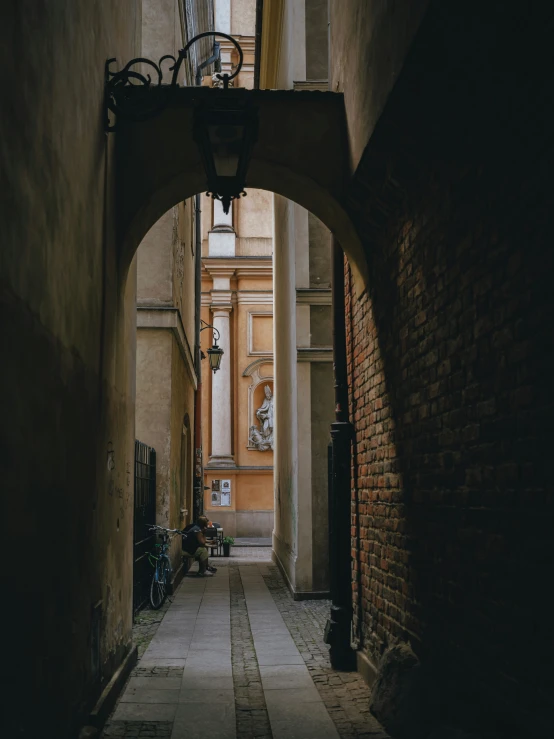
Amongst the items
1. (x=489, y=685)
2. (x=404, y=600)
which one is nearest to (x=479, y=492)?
(x=489, y=685)

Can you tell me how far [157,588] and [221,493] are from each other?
17.4 m

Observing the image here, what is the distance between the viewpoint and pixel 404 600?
5.64m

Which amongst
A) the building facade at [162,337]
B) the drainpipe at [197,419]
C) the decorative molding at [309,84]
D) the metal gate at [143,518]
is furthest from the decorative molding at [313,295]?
the drainpipe at [197,419]

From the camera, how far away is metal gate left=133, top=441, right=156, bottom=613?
1005 centimetres

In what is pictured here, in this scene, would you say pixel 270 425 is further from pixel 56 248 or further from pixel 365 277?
pixel 56 248

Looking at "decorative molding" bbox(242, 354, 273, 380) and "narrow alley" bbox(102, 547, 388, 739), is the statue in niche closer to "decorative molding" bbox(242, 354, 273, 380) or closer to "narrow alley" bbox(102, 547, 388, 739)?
"decorative molding" bbox(242, 354, 273, 380)

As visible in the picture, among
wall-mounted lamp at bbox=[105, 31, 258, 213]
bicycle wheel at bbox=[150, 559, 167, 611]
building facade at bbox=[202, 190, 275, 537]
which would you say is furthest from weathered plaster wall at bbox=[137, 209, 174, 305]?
building facade at bbox=[202, 190, 275, 537]

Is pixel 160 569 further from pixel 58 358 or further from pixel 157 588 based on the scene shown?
pixel 58 358

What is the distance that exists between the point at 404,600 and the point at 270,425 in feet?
76.5

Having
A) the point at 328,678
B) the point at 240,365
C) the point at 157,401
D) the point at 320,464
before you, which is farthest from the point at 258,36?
the point at 240,365

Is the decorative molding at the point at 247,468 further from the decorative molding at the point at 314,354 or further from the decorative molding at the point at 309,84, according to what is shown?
the decorative molding at the point at 309,84

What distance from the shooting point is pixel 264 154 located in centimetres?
707

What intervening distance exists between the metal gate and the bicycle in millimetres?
112

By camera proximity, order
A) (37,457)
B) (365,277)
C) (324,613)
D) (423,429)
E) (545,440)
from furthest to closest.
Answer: (324,613) < (365,277) < (423,429) < (37,457) < (545,440)
